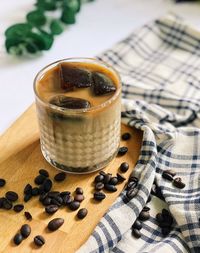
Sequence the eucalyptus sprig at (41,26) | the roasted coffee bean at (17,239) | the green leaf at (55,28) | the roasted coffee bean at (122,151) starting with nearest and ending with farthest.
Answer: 1. the roasted coffee bean at (17,239)
2. the roasted coffee bean at (122,151)
3. the eucalyptus sprig at (41,26)
4. the green leaf at (55,28)

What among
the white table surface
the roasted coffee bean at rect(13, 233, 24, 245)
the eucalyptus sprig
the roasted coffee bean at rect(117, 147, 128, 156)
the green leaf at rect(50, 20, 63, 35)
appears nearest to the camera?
the roasted coffee bean at rect(13, 233, 24, 245)

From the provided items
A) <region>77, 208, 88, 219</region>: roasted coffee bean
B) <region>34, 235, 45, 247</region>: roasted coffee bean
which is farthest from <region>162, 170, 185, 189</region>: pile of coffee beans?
<region>34, 235, 45, 247</region>: roasted coffee bean

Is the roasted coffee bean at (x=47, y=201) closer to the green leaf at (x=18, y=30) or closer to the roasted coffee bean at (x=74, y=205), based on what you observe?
the roasted coffee bean at (x=74, y=205)

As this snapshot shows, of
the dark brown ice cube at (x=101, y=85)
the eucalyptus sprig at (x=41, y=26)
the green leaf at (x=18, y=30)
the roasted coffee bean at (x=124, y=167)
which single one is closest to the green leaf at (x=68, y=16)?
the eucalyptus sprig at (x=41, y=26)

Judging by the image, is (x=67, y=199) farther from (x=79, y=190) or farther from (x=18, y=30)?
(x=18, y=30)

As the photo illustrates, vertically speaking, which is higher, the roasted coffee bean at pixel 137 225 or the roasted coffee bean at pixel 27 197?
the roasted coffee bean at pixel 137 225

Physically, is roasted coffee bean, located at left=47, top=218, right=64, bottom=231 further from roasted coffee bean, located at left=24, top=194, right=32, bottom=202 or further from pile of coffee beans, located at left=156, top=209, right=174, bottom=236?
pile of coffee beans, located at left=156, top=209, right=174, bottom=236

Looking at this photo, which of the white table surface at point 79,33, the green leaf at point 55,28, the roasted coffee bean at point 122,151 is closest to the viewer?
the roasted coffee bean at point 122,151
